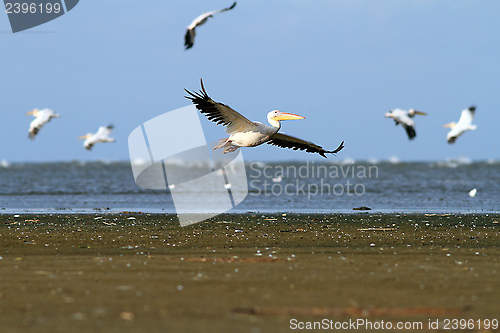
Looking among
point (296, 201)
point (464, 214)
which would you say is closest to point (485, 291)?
point (464, 214)

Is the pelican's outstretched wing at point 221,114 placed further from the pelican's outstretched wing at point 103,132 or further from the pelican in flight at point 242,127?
the pelican's outstretched wing at point 103,132

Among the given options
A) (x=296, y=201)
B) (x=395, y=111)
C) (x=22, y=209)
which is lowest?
(x=296, y=201)

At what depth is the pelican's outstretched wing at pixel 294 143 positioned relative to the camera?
16016mm

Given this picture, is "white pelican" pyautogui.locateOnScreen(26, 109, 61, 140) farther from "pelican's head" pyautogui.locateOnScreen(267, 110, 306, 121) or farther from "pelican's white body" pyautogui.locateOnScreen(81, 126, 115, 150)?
"pelican's head" pyautogui.locateOnScreen(267, 110, 306, 121)

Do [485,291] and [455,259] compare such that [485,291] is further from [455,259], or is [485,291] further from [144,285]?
[144,285]

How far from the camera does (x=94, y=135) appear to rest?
30078 mm

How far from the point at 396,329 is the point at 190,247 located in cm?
649

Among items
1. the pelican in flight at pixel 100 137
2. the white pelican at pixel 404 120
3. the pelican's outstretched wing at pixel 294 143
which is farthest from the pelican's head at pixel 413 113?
the pelican in flight at pixel 100 137

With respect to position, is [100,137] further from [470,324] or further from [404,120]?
[470,324]

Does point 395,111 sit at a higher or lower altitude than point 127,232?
higher

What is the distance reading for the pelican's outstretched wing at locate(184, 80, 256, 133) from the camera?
1362 cm

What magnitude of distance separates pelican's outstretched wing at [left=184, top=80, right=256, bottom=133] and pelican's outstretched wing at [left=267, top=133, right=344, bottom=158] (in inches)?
53.5

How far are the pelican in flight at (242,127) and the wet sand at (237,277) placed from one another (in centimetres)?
220

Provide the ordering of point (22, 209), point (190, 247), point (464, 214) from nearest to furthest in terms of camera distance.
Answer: point (190, 247), point (464, 214), point (22, 209)
